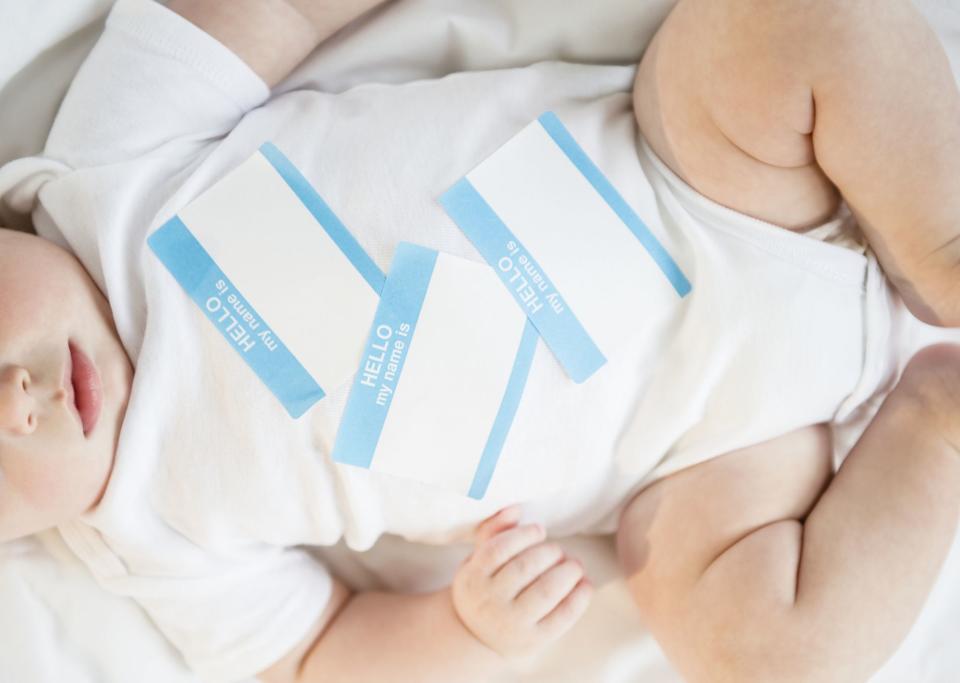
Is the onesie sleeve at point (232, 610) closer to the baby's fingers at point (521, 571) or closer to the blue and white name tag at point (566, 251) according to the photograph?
the baby's fingers at point (521, 571)

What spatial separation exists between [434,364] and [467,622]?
0.32 m

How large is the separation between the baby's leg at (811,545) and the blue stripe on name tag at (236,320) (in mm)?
421

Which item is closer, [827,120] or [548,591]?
[827,120]

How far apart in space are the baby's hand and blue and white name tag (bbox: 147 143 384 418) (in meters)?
0.26

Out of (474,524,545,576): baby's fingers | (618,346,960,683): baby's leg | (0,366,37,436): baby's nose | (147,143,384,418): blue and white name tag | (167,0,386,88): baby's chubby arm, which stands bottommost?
(618,346,960,683): baby's leg

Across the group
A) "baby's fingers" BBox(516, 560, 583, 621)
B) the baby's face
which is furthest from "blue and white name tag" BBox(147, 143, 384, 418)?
"baby's fingers" BBox(516, 560, 583, 621)

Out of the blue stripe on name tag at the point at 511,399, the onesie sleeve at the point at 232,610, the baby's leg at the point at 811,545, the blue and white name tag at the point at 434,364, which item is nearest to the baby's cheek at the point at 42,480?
the onesie sleeve at the point at 232,610

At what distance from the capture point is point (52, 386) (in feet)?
2.86

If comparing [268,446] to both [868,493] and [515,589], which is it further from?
[868,493]

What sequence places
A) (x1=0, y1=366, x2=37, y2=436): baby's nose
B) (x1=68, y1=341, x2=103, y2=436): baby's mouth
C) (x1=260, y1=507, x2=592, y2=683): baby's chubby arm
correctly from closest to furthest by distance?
(x1=0, y1=366, x2=37, y2=436): baby's nose → (x1=68, y1=341, x2=103, y2=436): baby's mouth → (x1=260, y1=507, x2=592, y2=683): baby's chubby arm

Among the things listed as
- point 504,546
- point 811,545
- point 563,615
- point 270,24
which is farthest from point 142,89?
point 811,545

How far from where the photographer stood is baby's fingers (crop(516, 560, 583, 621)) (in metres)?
1.00

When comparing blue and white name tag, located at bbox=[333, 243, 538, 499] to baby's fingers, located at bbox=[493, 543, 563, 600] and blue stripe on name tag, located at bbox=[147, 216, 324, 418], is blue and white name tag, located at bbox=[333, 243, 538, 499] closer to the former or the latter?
blue stripe on name tag, located at bbox=[147, 216, 324, 418]

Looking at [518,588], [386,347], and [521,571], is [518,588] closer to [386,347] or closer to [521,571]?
[521,571]
